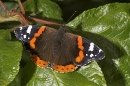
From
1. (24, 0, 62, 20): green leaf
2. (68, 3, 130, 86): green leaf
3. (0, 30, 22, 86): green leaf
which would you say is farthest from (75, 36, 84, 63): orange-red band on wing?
(24, 0, 62, 20): green leaf

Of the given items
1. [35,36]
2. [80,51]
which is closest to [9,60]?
[35,36]

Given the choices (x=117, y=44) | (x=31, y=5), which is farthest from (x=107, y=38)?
(x=31, y=5)

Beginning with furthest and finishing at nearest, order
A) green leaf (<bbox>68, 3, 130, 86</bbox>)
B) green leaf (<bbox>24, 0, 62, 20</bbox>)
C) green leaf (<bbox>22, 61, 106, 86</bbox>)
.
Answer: green leaf (<bbox>24, 0, 62, 20</bbox>) → green leaf (<bbox>68, 3, 130, 86</bbox>) → green leaf (<bbox>22, 61, 106, 86</bbox>)

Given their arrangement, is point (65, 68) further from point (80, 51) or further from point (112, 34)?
point (112, 34)

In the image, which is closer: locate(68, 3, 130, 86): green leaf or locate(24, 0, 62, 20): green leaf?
locate(68, 3, 130, 86): green leaf

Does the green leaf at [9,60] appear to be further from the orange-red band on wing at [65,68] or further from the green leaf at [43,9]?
the green leaf at [43,9]

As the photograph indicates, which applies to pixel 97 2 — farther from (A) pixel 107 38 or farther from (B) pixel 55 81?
(B) pixel 55 81

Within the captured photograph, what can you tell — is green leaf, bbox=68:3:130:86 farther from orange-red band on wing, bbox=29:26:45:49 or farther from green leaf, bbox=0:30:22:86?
green leaf, bbox=0:30:22:86
